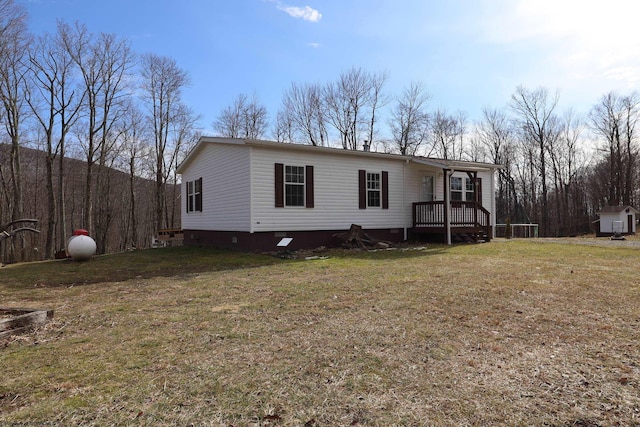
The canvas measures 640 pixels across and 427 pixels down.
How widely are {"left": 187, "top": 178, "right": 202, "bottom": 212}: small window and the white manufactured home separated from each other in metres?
0.04

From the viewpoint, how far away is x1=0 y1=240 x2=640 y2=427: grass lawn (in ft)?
7.98

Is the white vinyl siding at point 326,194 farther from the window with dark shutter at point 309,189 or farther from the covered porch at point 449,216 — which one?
the covered porch at point 449,216

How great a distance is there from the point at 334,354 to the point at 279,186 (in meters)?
9.21

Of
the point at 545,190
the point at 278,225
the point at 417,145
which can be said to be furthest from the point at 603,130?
the point at 278,225

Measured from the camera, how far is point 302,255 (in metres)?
11.6

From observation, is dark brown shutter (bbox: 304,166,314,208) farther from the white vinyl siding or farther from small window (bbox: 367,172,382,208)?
small window (bbox: 367,172,382,208)

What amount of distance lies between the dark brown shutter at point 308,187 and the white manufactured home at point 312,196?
3cm

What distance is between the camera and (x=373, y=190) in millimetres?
14461

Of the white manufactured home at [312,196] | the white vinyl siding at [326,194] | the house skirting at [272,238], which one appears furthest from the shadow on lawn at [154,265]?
the white vinyl siding at [326,194]

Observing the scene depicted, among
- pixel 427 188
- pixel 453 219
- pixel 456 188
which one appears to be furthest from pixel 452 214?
pixel 456 188

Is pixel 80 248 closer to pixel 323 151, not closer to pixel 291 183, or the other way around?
pixel 291 183

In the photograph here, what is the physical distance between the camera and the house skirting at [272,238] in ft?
39.5

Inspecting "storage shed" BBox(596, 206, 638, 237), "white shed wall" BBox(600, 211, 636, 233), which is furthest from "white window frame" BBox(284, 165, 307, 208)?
"white shed wall" BBox(600, 211, 636, 233)

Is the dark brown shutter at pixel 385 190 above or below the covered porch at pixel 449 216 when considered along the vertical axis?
above
